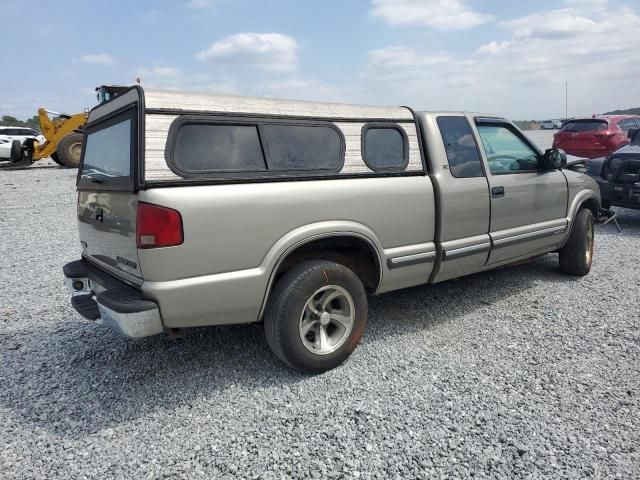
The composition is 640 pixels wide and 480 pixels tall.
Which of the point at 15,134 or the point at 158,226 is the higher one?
the point at 15,134

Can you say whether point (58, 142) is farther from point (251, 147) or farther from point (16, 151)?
point (251, 147)

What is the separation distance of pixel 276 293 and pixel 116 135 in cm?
156

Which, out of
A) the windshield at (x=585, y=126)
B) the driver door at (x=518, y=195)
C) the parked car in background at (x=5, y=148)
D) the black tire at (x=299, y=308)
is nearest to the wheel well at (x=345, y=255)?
the black tire at (x=299, y=308)

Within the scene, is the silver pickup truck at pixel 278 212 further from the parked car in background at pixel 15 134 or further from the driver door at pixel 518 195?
the parked car in background at pixel 15 134

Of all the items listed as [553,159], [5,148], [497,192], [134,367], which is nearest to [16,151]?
[5,148]

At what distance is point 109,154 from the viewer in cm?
315

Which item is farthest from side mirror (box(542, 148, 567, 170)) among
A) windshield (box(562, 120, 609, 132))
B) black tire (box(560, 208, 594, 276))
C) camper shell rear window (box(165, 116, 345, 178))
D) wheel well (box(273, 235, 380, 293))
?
windshield (box(562, 120, 609, 132))

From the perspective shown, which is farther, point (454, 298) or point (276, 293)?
point (454, 298)

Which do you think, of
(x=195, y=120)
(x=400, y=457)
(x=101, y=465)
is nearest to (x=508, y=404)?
(x=400, y=457)

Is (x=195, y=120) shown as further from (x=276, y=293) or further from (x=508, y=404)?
(x=508, y=404)

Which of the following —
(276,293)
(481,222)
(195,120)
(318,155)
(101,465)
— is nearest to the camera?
(101,465)

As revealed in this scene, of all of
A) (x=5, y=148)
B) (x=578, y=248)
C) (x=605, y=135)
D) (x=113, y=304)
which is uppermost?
(x=5, y=148)

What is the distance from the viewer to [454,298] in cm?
457

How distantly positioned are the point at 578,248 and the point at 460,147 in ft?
7.44
